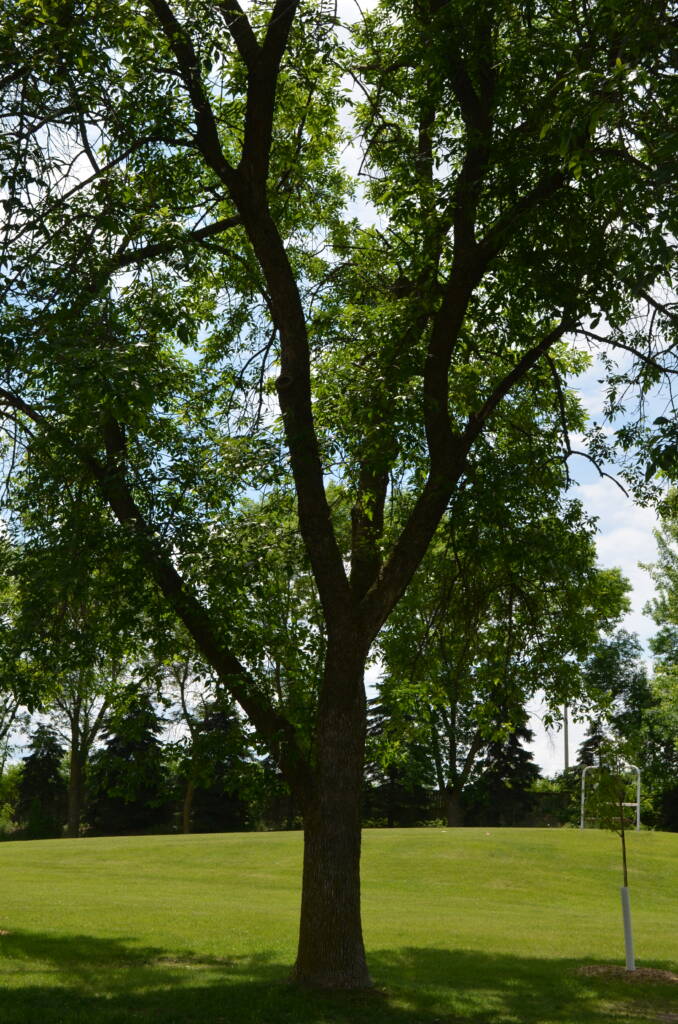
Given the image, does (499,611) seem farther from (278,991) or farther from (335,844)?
(278,991)

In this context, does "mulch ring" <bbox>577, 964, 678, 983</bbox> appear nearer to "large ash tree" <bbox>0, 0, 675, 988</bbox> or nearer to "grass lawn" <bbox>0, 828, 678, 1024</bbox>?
"grass lawn" <bbox>0, 828, 678, 1024</bbox>

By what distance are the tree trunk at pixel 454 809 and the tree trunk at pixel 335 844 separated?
36.3 meters

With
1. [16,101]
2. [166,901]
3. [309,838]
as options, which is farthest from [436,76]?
[166,901]

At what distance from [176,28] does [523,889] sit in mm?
22150

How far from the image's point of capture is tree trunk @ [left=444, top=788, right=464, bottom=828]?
46.7 metres

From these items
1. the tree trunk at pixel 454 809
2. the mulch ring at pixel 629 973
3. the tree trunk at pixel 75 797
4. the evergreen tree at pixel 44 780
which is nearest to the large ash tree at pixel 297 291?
the mulch ring at pixel 629 973

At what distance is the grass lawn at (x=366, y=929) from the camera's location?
443 inches

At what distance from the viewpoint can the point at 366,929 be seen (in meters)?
18.0

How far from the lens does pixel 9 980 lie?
12.4 m

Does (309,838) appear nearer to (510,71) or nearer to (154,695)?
(154,695)

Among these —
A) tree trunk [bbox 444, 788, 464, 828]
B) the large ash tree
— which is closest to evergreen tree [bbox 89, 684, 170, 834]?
the large ash tree

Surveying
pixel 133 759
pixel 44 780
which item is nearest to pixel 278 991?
pixel 133 759

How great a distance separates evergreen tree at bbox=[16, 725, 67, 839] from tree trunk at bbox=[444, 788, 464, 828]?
2058 centimetres

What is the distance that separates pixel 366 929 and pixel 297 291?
38.6 ft
